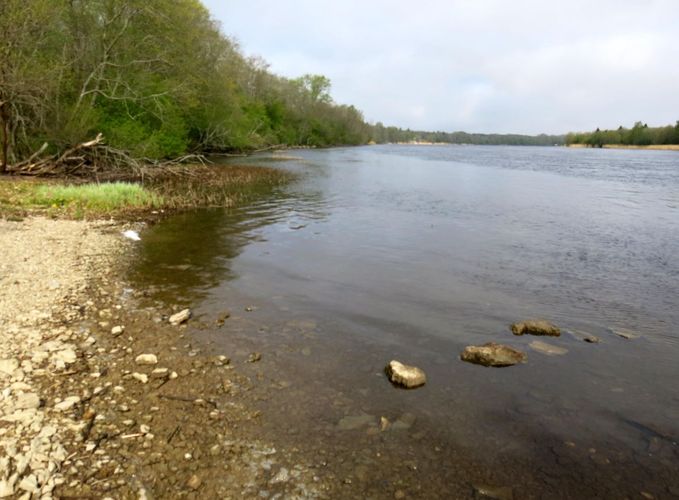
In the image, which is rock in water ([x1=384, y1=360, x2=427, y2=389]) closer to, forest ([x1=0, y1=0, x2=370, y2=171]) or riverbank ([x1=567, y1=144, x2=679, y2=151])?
forest ([x1=0, y1=0, x2=370, y2=171])

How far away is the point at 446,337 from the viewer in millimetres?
8156

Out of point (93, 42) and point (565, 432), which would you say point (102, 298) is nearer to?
point (565, 432)

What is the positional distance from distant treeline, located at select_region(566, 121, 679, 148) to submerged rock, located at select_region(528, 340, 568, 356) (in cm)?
14304

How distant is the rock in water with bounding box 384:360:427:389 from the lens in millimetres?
6422

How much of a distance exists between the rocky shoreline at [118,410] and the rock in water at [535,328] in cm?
508

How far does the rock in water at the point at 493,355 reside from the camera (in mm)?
7191

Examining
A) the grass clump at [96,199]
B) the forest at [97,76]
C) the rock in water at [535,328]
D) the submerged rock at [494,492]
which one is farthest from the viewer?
the forest at [97,76]

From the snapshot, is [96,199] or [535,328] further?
[96,199]

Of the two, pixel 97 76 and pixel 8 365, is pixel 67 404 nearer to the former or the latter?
pixel 8 365

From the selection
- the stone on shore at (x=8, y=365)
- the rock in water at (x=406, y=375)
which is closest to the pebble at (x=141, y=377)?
the stone on shore at (x=8, y=365)

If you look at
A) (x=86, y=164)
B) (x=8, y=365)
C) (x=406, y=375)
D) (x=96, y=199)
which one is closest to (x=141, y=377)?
(x=8, y=365)

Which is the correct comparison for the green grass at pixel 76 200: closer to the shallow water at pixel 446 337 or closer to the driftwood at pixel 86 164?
the shallow water at pixel 446 337

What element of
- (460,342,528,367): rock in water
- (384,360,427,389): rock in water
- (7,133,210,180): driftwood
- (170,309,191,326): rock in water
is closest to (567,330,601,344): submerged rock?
(460,342,528,367): rock in water

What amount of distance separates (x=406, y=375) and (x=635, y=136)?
537 feet
